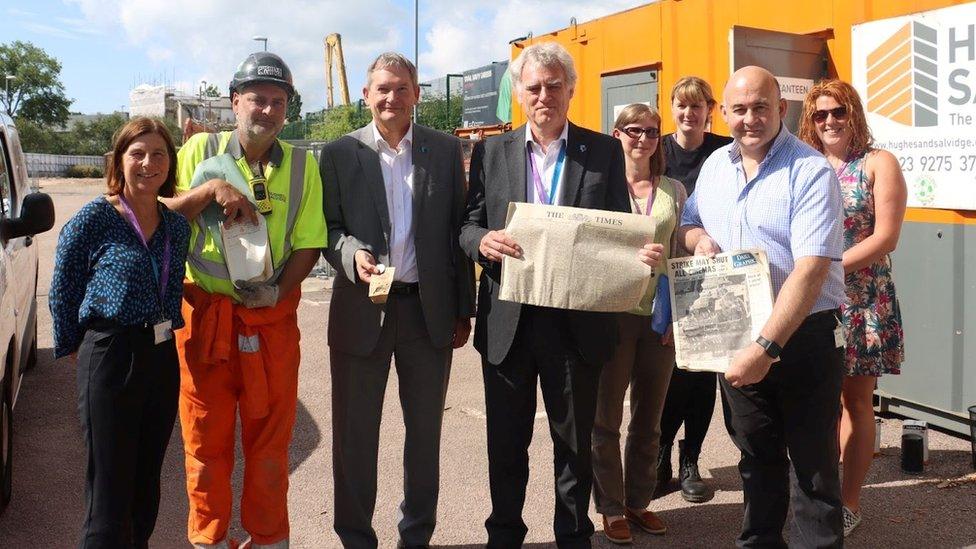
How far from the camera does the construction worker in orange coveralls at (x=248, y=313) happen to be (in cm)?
338

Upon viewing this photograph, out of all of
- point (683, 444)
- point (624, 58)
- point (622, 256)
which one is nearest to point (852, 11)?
point (624, 58)

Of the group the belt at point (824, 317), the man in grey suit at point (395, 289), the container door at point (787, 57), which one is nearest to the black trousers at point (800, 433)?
the belt at point (824, 317)

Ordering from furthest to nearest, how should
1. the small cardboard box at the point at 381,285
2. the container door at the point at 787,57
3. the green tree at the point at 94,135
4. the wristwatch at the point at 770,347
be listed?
the green tree at the point at 94,135, the container door at the point at 787,57, the small cardboard box at the point at 381,285, the wristwatch at the point at 770,347

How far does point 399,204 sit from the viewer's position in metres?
3.66

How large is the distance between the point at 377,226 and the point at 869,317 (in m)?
2.45

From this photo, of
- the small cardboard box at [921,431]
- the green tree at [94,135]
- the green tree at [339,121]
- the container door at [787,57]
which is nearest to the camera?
the small cardboard box at [921,431]

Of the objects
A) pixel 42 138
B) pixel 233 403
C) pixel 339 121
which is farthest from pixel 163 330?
pixel 42 138

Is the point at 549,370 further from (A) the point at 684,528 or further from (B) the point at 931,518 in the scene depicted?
(B) the point at 931,518

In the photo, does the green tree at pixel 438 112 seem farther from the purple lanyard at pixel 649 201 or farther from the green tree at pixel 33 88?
the green tree at pixel 33 88

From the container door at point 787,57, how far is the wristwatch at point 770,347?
9.30 feet

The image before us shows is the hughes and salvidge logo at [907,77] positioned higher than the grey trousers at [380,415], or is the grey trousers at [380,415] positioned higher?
the hughes and salvidge logo at [907,77]

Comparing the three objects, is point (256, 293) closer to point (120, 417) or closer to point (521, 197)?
point (120, 417)

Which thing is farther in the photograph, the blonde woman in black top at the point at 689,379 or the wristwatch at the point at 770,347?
the blonde woman in black top at the point at 689,379

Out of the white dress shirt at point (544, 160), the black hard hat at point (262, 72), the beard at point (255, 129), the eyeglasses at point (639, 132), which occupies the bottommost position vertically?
the white dress shirt at point (544, 160)
